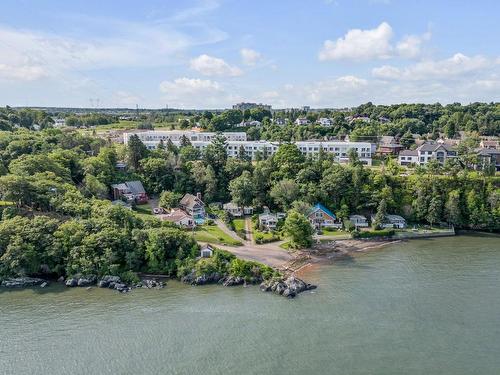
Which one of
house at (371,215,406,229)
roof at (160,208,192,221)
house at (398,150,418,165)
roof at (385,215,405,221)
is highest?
house at (398,150,418,165)

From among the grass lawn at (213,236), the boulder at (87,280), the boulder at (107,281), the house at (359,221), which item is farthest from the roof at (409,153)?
the boulder at (87,280)

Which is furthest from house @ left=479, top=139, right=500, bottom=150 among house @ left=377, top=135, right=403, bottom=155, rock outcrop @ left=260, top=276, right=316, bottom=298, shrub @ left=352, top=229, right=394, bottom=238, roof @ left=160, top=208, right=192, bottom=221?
roof @ left=160, top=208, right=192, bottom=221

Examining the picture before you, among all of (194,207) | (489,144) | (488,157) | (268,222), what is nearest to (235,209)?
(194,207)

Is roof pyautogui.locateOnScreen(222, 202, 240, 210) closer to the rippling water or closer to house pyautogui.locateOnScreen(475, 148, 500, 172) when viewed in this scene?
the rippling water

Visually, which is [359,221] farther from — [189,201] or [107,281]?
[107,281]

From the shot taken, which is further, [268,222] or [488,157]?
[488,157]

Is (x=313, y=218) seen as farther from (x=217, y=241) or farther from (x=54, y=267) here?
(x=54, y=267)
